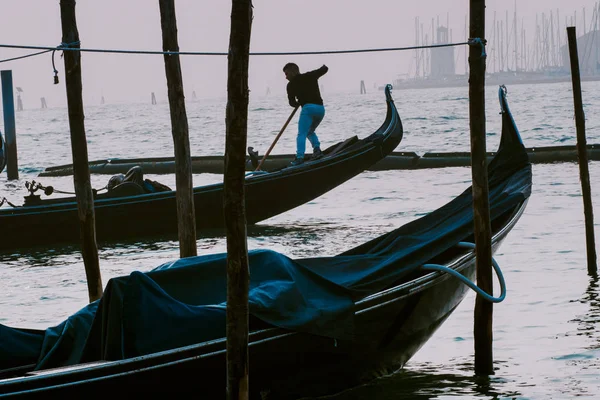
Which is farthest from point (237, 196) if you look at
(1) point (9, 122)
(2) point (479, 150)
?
(1) point (9, 122)

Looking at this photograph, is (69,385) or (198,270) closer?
(69,385)

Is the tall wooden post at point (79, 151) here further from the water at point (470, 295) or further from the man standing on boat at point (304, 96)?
the man standing on boat at point (304, 96)

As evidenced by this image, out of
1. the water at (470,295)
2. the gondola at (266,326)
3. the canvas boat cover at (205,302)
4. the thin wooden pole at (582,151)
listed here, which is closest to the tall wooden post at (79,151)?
the water at (470,295)

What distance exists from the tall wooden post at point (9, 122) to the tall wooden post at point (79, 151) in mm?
15354

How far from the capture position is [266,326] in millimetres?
5262

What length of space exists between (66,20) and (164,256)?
4262 mm

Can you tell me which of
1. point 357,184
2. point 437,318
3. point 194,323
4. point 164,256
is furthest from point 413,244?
point 357,184

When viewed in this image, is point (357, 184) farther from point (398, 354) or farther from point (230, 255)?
point (230, 255)

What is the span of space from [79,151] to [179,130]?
3.40ft

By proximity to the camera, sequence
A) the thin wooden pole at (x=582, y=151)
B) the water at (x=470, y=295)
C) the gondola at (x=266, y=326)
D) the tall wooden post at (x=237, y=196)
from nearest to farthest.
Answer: the tall wooden post at (x=237, y=196), the gondola at (x=266, y=326), the water at (x=470, y=295), the thin wooden pole at (x=582, y=151)

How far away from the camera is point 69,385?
4570mm

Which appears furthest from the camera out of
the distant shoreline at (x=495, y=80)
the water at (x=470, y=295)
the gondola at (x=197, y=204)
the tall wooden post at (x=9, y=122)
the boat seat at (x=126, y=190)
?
the distant shoreline at (x=495, y=80)

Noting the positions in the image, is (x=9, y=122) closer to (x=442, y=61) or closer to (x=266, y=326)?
(x=266, y=326)

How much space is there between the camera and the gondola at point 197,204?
40.7 feet
